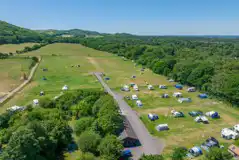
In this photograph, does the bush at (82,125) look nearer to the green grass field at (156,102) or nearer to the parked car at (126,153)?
the parked car at (126,153)

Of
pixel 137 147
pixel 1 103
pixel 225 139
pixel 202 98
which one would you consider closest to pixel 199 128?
pixel 225 139

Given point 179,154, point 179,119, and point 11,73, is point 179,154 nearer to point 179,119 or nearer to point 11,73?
point 179,119

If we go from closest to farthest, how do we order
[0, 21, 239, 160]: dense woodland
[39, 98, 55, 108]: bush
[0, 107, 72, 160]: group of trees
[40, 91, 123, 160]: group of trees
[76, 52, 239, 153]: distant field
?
[0, 107, 72, 160]: group of trees
[0, 21, 239, 160]: dense woodland
[40, 91, 123, 160]: group of trees
[76, 52, 239, 153]: distant field
[39, 98, 55, 108]: bush

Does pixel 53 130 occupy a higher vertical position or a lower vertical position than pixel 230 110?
higher

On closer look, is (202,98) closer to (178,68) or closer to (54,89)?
(178,68)

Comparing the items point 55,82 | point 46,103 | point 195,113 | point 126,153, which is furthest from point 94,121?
point 55,82

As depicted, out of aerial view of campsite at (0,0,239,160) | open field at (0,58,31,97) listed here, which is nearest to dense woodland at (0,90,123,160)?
aerial view of campsite at (0,0,239,160)

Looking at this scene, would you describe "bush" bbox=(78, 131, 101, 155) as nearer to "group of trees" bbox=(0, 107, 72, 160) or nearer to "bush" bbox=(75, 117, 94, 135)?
"group of trees" bbox=(0, 107, 72, 160)

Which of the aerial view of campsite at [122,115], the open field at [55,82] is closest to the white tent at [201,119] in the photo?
the aerial view of campsite at [122,115]

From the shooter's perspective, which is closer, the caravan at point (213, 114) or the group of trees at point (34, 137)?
the group of trees at point (34, 137)
